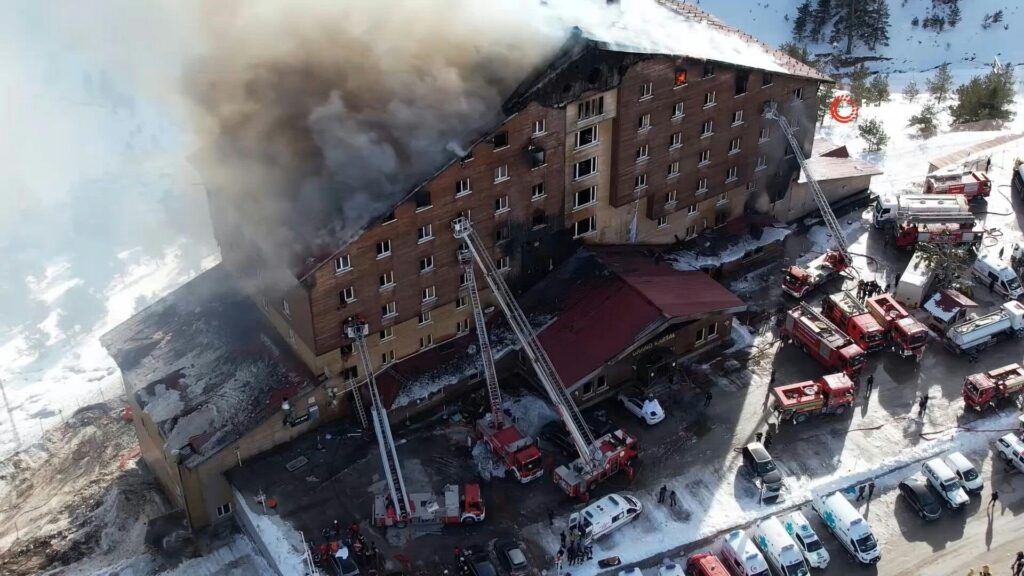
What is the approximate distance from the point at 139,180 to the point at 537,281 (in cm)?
4600

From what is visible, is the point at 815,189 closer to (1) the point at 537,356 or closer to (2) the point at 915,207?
(2) the point at 915,207

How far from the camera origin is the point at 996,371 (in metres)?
49.3

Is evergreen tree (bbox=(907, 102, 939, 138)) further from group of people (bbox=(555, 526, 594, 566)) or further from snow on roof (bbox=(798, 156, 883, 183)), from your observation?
group of people (bbox=(555, 526, 594, 566))

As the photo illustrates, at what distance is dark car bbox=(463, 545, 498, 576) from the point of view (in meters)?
40.2

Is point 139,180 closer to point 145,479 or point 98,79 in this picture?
point 98,79

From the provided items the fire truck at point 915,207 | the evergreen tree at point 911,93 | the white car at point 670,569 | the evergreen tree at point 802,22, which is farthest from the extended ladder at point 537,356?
the evergreen tree at point 802,22

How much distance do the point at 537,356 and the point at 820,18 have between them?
279 feet

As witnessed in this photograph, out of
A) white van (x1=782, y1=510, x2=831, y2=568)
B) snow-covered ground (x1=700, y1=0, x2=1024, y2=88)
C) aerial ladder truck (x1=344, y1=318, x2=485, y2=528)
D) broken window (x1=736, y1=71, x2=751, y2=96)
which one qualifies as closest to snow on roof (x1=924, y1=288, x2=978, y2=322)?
broken window (x1=736, y1=71, x2=751, y2=96)

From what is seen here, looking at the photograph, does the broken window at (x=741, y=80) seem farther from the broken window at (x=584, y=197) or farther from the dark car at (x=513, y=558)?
the dark car at (x=513, y=558)

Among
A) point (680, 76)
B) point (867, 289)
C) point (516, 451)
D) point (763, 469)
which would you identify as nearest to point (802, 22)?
point (867, 289)

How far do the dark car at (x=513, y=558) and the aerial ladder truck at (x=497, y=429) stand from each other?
415cm

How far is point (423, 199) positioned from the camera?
1826 inches

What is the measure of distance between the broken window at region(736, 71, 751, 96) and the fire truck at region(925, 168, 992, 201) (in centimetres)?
1898

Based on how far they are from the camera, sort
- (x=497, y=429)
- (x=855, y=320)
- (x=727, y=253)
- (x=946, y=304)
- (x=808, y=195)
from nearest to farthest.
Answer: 1. (x=497, y=429)
2. (x=855, y=320)
3. (x=946, y=304)
4. (x=727, y=253)
5. (x=808, y=195)
